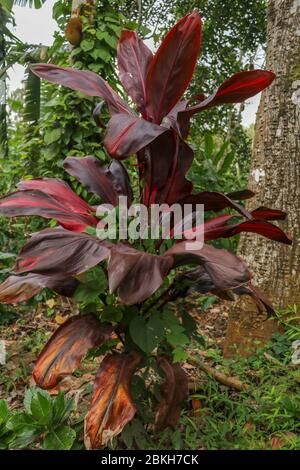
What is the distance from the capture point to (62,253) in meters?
1.20

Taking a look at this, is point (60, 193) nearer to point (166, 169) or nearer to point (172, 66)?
point (166, 169)

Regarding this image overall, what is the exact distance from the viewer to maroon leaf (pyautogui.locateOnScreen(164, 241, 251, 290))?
1107mm

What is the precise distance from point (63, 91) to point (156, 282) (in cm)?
248

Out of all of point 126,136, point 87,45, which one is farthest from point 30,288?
point 87,45

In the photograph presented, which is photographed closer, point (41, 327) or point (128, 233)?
point (128, 233)

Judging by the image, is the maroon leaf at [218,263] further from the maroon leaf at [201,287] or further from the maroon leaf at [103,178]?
the maroon leaf at [103,178]

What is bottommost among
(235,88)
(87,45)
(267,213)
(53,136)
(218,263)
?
(218,263)

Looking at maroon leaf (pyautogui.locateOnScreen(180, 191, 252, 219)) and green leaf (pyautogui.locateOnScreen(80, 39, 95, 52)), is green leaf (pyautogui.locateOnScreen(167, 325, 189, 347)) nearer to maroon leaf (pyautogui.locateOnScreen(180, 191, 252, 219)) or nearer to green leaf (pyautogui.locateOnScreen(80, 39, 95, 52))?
maroon leaf (pyautogui.locateOnScreen(180, 191, 252, 219))

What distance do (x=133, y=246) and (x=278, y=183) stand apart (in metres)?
1.10

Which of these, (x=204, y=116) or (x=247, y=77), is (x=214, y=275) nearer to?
(x=247, y=77)

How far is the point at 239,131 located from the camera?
696 cm

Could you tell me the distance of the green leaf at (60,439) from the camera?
4.50 feet

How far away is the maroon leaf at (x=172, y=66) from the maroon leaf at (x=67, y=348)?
72 cm

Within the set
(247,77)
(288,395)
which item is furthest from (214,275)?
(288,395)
